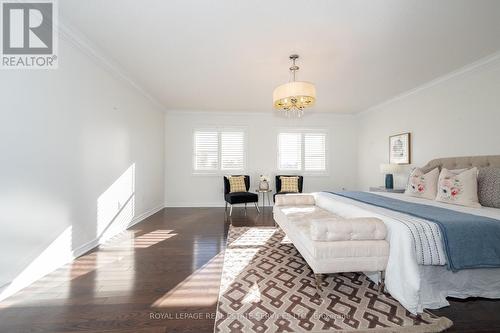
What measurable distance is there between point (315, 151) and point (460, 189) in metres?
3.89

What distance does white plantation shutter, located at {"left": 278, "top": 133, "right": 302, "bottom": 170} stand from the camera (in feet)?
20.6

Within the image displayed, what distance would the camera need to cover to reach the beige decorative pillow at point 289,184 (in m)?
5.64

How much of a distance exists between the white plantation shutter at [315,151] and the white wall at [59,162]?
182 inches

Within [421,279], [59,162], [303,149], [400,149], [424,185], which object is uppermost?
[303,149]

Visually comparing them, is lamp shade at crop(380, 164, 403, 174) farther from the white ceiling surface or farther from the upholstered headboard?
the white ceiling surface

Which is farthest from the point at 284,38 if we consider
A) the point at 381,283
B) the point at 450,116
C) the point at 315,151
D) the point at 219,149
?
the point at 315,151

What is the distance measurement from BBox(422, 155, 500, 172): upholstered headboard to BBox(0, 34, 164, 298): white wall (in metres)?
5.21

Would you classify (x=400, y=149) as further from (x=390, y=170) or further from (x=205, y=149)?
(x=205, y=149)

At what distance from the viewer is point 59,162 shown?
94.9 inches

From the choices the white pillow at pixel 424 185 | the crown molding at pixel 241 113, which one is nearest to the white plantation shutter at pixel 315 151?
the crown molding at pixel 241 113

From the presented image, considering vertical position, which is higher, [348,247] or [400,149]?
[400,149]

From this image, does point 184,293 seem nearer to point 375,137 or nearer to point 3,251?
point 3,251

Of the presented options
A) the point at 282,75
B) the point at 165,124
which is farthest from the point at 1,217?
the point at 165,124

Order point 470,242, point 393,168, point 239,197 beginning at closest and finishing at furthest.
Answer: point 470,242, point 393,168, point 239,197
